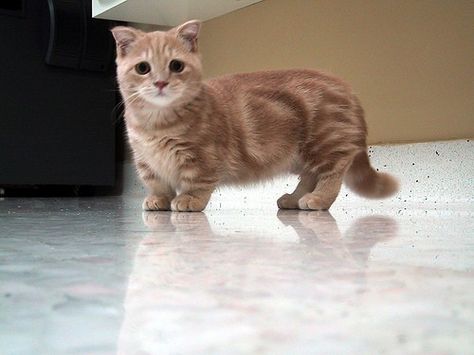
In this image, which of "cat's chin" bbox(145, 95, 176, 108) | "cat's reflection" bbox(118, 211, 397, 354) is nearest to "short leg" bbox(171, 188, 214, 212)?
"cat's chin" bbox(145, 95, 176, 108)

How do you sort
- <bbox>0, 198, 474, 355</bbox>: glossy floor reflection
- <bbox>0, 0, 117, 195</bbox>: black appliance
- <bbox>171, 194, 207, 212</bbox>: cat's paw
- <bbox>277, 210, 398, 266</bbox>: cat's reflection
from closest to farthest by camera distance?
<bbox>0, 198, 474, 355</bbox>: glossy floor reflection < <bbox>277, 210, 398, 266</bbox>: cat's reflection < <bbox>171, 194, 207, 212</bbox>: cat's paw < <bbox>0, 0, 117, 195</bbox>: black appliance

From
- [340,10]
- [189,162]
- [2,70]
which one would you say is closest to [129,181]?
[2,70]

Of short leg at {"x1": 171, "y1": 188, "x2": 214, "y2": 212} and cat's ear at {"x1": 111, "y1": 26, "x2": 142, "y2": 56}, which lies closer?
short leg at {"x1": 171, "y1": 188, "x2": 214, "y2": 212}

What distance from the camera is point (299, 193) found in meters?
1.71

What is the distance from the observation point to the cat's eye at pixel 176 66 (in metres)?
1.52

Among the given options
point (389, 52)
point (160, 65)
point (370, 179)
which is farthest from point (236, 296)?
point (389, 52)

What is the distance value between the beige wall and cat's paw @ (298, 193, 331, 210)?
56cm

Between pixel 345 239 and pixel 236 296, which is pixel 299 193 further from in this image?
pixel 236 296

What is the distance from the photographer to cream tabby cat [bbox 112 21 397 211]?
1.50 m

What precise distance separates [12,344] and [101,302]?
0.09 meters

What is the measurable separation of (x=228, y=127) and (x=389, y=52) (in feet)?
→ 2.50

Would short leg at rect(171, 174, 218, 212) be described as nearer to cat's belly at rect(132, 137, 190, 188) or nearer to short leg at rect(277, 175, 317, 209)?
cat's belly at rect(132, 137, 190, 188)

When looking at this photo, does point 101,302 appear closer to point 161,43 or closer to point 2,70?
point 161,43

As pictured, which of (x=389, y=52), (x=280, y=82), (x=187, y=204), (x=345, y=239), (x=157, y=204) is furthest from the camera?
(x=389, y=52)
